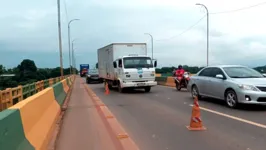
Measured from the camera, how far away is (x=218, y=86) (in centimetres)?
1275

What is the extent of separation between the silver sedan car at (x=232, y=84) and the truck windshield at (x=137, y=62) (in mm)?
6128

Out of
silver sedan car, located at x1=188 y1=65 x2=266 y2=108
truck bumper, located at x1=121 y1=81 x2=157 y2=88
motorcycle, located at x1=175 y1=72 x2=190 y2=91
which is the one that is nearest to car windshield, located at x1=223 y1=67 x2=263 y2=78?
silver sedan car, located at x1=188 y1=65 x2=266 y2=108

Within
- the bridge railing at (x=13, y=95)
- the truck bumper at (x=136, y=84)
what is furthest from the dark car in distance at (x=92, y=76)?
the bridge railing at (x=13, y=95)

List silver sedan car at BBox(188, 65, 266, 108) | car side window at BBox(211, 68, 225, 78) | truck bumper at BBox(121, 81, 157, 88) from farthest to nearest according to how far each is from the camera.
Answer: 1. truck bumper at BBox(121, 81, 157, 88)
2. car side window at BBox(211, 68, 225, 78)
3. silver sedan car at BBox(188, 65, 266, 108)

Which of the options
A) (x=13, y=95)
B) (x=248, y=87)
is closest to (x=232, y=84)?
(x=248, y=87)

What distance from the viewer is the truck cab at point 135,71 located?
67.4ft

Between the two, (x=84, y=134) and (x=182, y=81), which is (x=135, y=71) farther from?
(x=84, y=134)

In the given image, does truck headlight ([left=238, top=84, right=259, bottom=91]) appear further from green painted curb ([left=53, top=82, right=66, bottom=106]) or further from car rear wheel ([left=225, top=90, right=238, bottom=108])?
green painted curb ([left=53, top=82, right=66, bottom=106])

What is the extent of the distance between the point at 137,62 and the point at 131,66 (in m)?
0.53

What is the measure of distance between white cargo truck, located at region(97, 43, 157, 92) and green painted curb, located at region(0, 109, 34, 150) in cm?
1582

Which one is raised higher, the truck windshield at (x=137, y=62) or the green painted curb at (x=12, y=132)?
the truck windshield at (x=137, y=62)

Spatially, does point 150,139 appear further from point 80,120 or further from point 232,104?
point 232,104

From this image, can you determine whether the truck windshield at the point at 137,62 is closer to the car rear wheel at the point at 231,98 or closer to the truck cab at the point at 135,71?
the truck cab at the point at 135,71

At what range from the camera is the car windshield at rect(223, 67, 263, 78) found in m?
12.5
